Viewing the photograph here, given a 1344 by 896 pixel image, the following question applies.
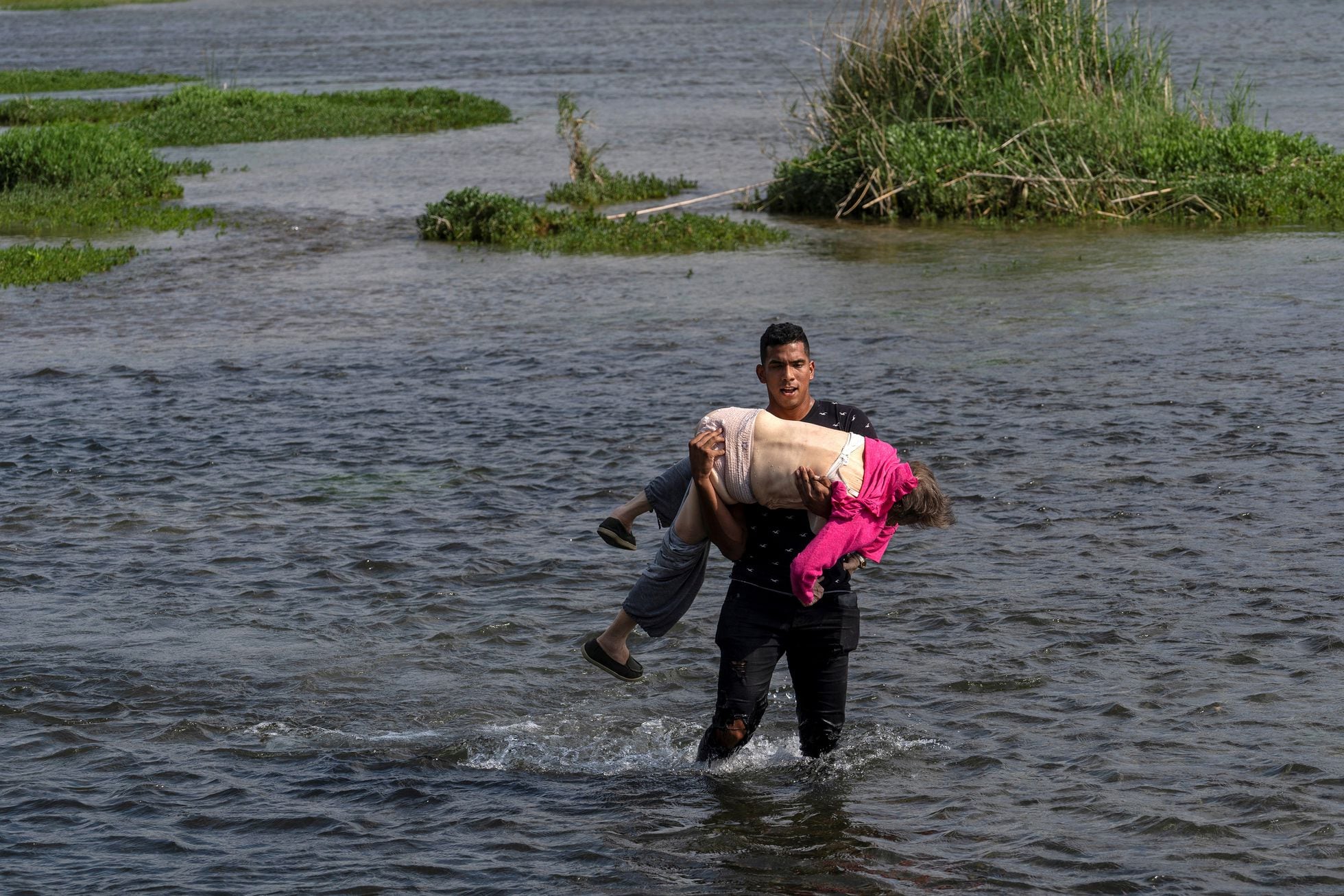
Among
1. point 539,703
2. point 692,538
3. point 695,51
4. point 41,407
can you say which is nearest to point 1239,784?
point 692,538

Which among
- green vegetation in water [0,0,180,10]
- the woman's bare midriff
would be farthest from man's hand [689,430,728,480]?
green vegetation in water [0,0,180,10]

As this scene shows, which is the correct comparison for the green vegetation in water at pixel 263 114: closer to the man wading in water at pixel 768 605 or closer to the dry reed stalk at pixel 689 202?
the dry reed stalk at pixel 689 202

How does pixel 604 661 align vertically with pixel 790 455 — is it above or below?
below

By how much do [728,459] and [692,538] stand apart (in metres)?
0.44

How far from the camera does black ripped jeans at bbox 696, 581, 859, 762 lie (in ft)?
20.2

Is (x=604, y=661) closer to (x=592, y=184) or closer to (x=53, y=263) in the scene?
(x=53, y=263)

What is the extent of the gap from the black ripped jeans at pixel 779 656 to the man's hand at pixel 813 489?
0.47m

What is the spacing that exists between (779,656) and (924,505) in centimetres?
86

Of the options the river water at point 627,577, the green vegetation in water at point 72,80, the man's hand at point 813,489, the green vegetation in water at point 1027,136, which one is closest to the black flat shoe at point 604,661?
the river water at point 627,577

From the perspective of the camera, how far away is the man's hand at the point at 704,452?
226 inches

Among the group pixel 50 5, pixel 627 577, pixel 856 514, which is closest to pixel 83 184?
pixel 627 577

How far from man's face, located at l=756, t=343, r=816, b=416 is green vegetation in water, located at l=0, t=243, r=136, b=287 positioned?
16.2 metres

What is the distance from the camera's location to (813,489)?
18.9ft

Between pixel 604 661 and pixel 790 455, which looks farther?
pixel 604 661
